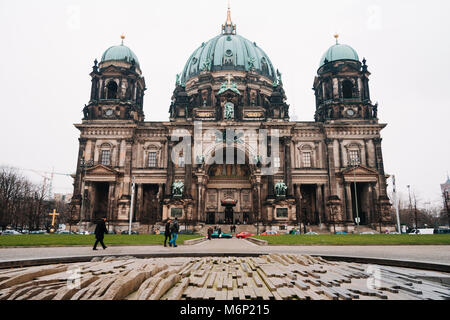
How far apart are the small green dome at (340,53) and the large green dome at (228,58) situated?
12.1 meters

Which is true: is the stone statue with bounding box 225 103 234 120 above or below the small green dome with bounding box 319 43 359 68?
below

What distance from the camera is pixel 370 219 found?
42.6m


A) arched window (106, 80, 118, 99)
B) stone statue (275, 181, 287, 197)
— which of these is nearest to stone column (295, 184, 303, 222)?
stone statue (275, 181, 287, 197)

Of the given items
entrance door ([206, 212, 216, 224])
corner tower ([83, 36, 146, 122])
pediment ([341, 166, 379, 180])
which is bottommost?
entrance door ([206, 212, 216, 224])

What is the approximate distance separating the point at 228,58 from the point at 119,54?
61.2ft

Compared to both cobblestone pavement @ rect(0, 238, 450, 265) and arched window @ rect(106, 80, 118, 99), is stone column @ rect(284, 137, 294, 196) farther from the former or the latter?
cobblestone pavement @ rect(0, 238, 450, 265)

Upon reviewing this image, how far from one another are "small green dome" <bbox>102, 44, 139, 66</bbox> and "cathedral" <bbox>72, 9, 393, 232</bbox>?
157mm

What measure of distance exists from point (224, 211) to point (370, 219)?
66.6 feet

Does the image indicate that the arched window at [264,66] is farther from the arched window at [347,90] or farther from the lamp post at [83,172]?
the lamp post at [83,172]

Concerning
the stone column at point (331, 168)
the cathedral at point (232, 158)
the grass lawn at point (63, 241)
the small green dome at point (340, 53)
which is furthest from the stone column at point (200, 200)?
the small green dome at point (340, 53)

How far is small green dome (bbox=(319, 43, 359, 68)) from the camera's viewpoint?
48.1m

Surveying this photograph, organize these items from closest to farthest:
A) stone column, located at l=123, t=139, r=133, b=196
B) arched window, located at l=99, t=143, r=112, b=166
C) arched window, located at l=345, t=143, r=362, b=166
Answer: stone column, located at l=123, t=139, r=133, b=196 < arched window, located at l=345, t=143, r=362, b=166 < arched window, located at l=99, t=143, r=112, b=166
